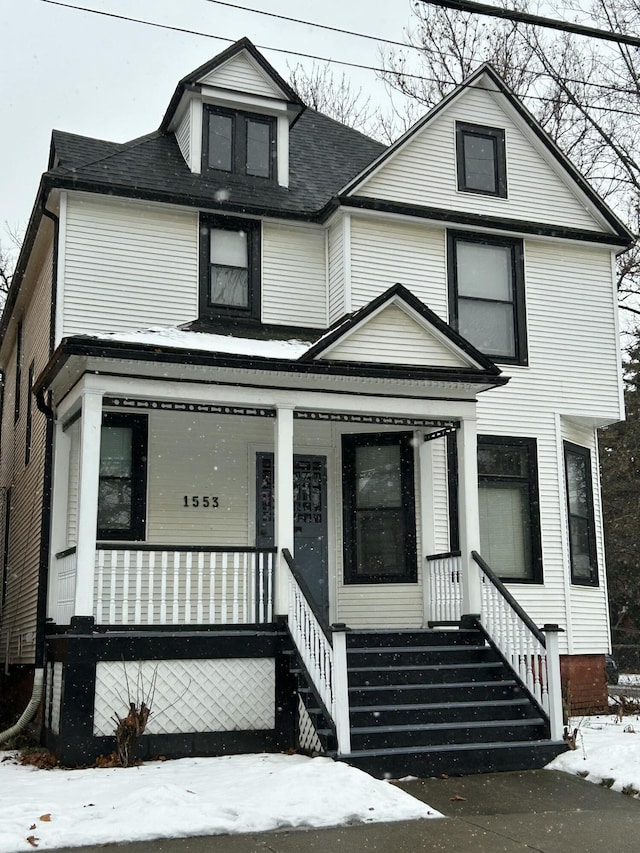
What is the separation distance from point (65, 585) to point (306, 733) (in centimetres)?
319

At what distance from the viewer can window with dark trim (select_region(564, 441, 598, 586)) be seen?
46.6 feet

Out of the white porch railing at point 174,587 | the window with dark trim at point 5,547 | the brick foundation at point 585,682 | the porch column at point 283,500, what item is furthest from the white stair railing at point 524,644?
the window with dark trim at point 5,547

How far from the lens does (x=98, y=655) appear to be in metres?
9.48

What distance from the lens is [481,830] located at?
22.4ft

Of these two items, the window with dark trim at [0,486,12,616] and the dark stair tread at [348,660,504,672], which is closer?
the dark stair tread at [348,660,504,672]

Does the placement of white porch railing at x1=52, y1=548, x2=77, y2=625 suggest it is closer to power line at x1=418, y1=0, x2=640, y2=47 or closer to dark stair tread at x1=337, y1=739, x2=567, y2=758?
dark stair tread at x1=337, y1=739, x2=567, y2=758

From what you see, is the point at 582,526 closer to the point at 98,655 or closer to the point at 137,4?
the point at 98,655

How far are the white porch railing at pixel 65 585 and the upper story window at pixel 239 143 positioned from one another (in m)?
6.28

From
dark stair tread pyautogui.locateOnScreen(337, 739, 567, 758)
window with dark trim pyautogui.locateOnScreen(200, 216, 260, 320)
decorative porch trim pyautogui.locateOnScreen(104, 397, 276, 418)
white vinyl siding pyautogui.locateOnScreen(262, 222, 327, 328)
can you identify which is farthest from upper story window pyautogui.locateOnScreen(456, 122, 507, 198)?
dark stair tread pyautogui.locateOnScreen(337, 739, 567, 758)

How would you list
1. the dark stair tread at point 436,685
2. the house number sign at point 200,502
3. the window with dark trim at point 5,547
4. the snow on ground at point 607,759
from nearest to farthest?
1. the snow on ground at point 607,759
2. the dark stair tread at point 436,685
3. the house number sign at point 200,502
4. the window with dark trim at point 5,547

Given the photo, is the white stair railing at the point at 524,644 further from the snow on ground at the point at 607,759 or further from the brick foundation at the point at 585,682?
the brick foundation at the point at 585,682

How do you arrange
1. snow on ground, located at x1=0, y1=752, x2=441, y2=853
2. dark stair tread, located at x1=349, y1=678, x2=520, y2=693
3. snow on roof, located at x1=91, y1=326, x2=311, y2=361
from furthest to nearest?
1. snow on roof, located at x1=91, y1=326, x2=311, y2=361
2. dark stair tread, located at x1=349, y1=678, x2=520, y2=693
3. snow on ground, located at x1=0, y1=752, x2=441, y2=853

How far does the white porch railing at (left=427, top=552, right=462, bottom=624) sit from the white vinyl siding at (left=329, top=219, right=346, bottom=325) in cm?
365

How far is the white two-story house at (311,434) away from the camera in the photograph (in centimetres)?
976
